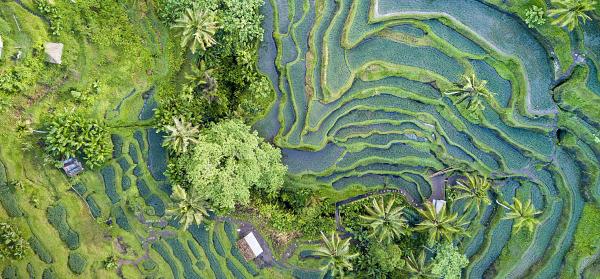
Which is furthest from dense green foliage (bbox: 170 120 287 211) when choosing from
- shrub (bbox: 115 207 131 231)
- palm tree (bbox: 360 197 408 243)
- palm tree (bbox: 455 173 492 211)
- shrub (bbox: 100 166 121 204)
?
palm tree (bbox: 455 173 492 211)

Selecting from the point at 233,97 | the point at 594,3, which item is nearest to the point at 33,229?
the point at 233,97

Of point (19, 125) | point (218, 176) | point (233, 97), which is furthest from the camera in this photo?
point (233, 97)

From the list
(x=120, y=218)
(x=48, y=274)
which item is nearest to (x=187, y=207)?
(x=120, y=218)

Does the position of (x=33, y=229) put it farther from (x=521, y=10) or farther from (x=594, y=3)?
(x=594, y=3)

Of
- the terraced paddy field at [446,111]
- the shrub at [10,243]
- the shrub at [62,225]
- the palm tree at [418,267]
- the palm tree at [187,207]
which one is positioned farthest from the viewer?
the terraced paddy field at [446,111]

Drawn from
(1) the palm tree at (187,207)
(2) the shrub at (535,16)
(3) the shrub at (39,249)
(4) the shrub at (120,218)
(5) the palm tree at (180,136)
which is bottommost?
(3) the shrub at (39,249)

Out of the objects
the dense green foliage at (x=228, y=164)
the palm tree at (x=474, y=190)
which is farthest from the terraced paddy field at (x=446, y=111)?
the dense green foliage at (x=228, y=164)

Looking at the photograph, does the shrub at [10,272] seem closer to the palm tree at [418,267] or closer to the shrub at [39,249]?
the shrub at [39,249]
